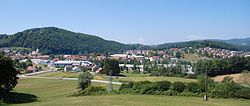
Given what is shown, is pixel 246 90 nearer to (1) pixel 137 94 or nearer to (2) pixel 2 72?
(1) pixel 137 94

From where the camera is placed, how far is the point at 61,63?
159 m

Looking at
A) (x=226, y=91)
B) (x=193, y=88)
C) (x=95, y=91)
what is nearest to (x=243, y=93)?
(x=226, y=91)

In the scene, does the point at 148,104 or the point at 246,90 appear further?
the point at 246,90

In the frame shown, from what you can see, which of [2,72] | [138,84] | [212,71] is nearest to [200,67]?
[212,71]

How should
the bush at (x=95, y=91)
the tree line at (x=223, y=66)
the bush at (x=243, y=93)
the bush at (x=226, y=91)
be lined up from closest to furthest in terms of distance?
the bush at (x=243, y=93)
the bush at (x=226, y=91)
the bush at (x=95, y=91)
the tree line at (x=223, y=66)

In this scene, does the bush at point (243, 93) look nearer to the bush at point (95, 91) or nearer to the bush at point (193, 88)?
the bush at point (193, 88)

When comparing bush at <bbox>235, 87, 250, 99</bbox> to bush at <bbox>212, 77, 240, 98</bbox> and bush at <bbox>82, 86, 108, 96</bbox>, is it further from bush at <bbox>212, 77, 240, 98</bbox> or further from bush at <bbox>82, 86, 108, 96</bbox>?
bush at <bbox>82, 86, 108, 96</bbox>

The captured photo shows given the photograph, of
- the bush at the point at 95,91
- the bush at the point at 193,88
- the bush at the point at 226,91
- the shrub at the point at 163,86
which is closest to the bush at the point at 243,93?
the bush at the point at 226,91

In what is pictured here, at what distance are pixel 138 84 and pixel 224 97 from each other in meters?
11.5

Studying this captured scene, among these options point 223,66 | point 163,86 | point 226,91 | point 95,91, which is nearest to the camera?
point 226,91

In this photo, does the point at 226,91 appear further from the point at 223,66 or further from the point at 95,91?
the point at 223,66

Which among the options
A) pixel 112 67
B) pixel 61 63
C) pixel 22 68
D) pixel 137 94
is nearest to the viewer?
pixel 137 94

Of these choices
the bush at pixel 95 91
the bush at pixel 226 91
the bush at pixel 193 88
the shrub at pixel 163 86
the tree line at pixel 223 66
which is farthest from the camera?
the tree line at pixel 223 66

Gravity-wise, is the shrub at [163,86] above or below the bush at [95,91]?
above
